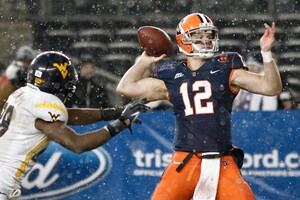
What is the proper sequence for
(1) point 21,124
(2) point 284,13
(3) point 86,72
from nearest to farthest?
(1) point 21,124 < (3) point 86,72 < (2) point 284,13

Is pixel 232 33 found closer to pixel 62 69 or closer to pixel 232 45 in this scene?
pixel 232 45

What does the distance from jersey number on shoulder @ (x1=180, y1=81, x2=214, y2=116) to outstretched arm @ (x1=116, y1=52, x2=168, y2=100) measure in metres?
0.22

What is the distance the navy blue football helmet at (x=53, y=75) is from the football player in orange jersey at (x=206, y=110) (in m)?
0.58

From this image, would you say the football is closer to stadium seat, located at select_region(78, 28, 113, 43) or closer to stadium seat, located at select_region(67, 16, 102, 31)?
stadium seat, located at select_region(78, 28, 113, 43)

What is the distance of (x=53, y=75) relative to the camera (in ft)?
17.6

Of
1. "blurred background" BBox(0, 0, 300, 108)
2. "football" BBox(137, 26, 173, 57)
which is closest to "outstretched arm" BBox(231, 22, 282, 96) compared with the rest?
"football" BBox(137, 26, 173, 57)

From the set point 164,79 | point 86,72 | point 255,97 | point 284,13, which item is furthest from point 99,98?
point 164,79

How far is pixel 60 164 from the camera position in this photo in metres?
7.38

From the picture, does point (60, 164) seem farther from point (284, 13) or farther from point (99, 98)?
point (284, 13)

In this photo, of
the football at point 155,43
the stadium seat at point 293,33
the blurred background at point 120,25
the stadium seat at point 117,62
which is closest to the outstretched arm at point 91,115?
the football at point 155,43

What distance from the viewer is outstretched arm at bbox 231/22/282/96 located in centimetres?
528

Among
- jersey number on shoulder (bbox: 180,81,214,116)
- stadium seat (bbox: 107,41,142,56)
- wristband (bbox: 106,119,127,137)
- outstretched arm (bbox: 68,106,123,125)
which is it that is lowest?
stadium seat (bbox: 107,41,142,56)

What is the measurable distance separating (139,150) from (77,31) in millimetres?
3794

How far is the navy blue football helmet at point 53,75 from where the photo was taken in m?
5.38
